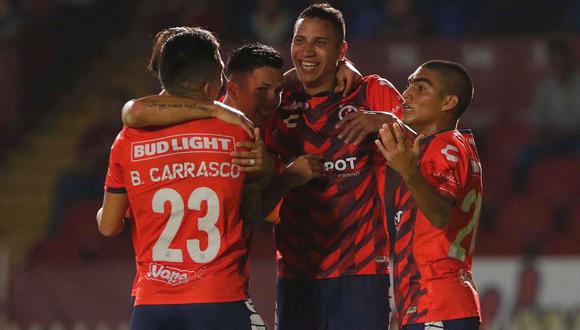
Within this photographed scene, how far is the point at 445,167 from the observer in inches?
151

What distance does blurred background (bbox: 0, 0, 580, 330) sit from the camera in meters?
8.12

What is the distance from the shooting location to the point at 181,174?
364 cm

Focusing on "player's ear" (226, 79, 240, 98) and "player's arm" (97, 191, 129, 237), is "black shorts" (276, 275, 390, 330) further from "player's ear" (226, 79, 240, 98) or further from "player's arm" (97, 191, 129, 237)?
"player's arm" (97, 191, 129, 237)

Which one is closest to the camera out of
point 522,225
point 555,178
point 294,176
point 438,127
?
point 438,127

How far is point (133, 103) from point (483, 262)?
15.3 ft

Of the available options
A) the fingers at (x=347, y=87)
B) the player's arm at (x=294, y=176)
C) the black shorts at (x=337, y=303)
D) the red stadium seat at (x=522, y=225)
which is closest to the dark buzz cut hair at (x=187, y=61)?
the player's arm at (x=294, y=176)

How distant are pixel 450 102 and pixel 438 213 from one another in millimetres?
563

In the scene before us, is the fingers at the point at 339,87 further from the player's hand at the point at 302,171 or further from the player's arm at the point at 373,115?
the player's hand at the point at 302,171

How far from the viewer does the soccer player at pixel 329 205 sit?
4.52 m

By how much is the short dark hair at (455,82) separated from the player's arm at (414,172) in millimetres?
503

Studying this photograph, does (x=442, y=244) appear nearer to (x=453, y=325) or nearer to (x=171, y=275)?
(x=453, y=325)

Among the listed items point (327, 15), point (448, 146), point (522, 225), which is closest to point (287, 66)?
point (522, 225)

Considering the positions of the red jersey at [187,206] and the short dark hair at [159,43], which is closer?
the red jersey at [187,206]

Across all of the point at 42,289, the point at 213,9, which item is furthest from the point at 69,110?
the point at 42,289
